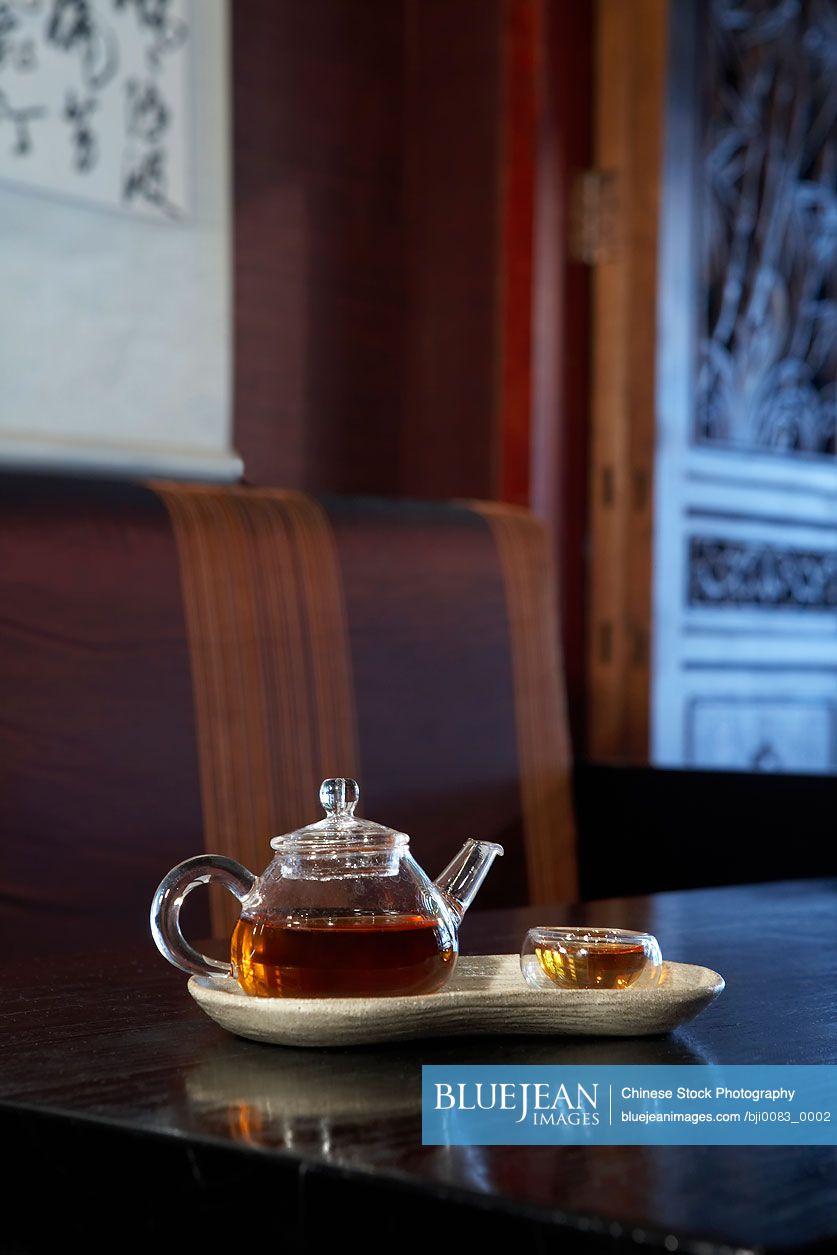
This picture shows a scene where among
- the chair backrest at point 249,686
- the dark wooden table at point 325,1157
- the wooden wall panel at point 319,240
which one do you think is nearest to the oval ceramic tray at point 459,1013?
the dark wooden table at point 325,1157

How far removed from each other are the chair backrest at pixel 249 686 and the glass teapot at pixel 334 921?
2.55ft

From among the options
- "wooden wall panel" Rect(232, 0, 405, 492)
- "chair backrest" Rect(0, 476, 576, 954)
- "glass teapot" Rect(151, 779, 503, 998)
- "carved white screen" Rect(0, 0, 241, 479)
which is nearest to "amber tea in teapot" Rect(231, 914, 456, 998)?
"glass teapot" Rect(151, 779, 503, 998)

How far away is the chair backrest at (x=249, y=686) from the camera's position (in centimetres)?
150

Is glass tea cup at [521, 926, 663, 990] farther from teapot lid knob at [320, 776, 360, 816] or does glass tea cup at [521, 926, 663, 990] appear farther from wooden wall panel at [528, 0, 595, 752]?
wooden wall panel at [528, 0, 595, 752]

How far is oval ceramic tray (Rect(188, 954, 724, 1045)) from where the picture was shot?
0.68 meters

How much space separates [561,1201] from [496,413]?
2.01 m

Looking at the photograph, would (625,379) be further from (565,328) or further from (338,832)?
(338,832)

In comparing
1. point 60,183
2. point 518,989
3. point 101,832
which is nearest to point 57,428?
point 60,183

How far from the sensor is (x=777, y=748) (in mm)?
2512

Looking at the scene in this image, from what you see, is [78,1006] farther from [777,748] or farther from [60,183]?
[777,748]

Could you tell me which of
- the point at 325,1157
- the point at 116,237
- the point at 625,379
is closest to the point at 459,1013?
the point at 325,1157
